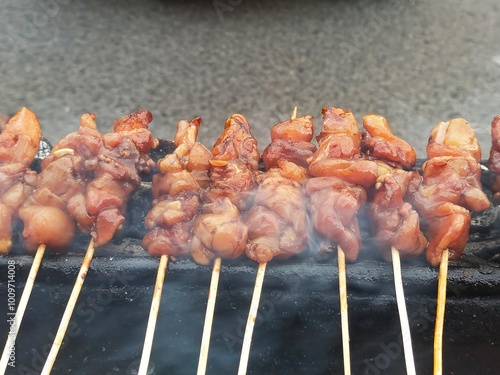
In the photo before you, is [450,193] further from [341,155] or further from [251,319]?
[251,319]

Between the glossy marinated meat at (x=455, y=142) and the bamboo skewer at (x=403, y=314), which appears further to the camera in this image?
the glossy marinated meat at (x=455, y=142)

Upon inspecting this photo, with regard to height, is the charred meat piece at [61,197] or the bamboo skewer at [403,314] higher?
the charred meat piece at [61,197]

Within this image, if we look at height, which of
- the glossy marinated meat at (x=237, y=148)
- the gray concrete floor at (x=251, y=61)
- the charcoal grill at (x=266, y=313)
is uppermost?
the gray concrete floor at (x=251, y=61)

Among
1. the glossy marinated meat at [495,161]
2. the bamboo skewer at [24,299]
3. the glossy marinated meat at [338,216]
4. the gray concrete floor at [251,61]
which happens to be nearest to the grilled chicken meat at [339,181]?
the glossy marinated meat at [338,216]

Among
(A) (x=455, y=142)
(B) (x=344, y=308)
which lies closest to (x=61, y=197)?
(B) (x=344, y=308)

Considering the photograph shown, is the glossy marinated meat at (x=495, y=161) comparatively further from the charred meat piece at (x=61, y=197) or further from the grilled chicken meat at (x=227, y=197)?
the charred meat piece at (x=61, y=197)

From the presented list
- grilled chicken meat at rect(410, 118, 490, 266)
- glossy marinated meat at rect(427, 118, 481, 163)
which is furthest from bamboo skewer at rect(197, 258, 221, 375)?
glossy marinated meat at rect(427, 118, 481, 163)

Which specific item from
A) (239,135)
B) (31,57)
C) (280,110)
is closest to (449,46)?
(280,110)

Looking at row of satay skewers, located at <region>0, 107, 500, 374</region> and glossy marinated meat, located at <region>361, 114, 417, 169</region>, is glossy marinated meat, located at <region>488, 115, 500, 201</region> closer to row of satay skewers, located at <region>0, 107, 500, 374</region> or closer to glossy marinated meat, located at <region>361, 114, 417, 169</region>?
row of satay skewers, located at <region>0, 107, 500, 374</region>
